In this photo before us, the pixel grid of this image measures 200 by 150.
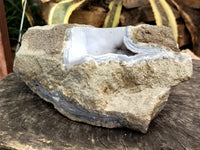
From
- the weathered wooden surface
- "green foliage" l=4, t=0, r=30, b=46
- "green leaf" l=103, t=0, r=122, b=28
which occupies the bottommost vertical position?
"green foliage" l=4, t=0, r=30, b=46

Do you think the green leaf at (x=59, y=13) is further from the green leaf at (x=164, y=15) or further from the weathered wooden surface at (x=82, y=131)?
the weathered wooden surface at (x=82, y=131)

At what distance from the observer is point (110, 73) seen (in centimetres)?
74

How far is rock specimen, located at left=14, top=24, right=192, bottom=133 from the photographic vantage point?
2.38 ft

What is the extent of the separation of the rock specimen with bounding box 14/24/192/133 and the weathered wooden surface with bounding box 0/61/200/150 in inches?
1.5

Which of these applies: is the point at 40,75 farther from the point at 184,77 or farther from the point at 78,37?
the point at 184,77

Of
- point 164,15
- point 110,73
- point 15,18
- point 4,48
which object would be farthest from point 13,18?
point 110,73

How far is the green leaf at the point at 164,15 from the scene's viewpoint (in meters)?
1.48

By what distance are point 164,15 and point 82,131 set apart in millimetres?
1047

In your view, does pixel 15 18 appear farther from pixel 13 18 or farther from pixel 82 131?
pixel 82 131

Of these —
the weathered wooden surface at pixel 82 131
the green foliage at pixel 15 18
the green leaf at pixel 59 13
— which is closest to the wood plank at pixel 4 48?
the green leaf at pixel 59 13

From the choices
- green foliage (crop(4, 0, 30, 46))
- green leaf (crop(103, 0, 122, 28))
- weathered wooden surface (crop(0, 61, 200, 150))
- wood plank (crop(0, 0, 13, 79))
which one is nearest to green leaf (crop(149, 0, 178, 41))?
green leaf (crop(103, 0, 122, 28))

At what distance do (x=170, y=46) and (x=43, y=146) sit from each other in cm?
53

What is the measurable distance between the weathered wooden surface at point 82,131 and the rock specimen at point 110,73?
0.12 feet

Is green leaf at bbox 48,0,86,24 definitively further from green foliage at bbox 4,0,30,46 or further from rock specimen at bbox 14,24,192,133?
green foliage at bbox 4,0,30,46
